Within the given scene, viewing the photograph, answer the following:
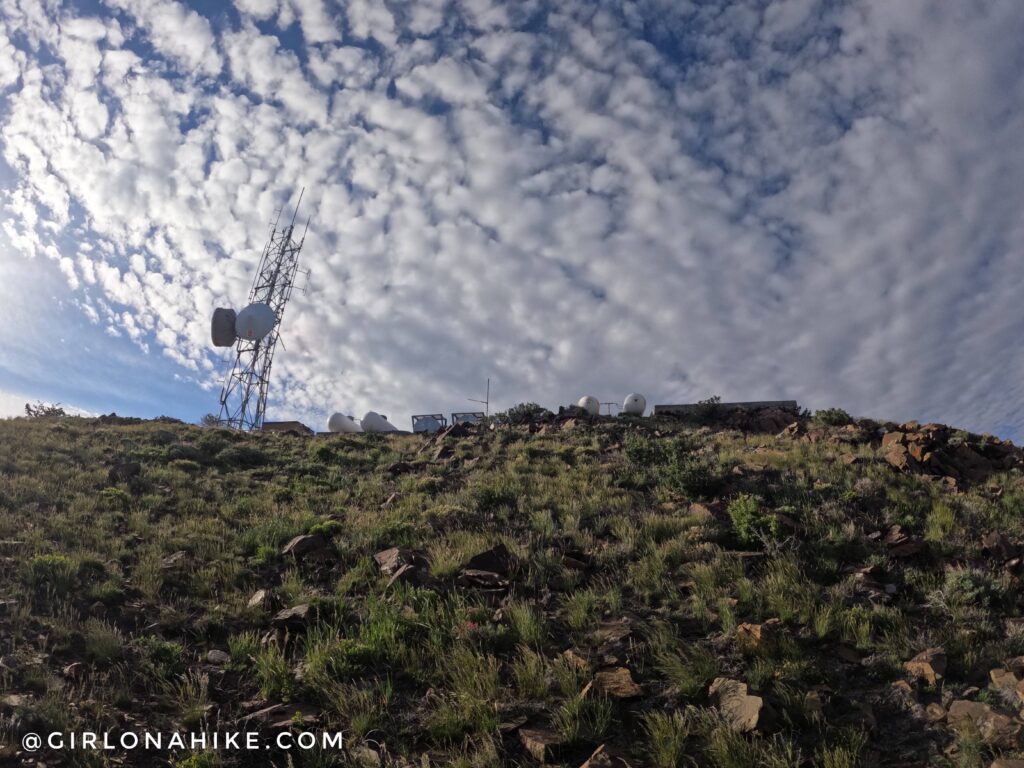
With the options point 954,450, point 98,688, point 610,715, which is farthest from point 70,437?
point 954,450

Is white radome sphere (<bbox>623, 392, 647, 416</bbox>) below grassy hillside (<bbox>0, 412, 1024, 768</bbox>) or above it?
above

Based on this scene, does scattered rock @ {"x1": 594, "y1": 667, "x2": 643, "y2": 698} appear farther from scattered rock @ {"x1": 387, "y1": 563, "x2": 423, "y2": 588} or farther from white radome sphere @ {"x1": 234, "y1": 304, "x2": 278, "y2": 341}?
white radome sphere @ {"x1": 234, "y1": 304, "x2": 278, "y2": 341}

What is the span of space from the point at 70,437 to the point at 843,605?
21.7m

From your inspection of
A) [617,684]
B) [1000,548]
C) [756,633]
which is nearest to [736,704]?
[617,684]

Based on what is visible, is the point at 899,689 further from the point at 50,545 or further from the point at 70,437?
the point at 70,437

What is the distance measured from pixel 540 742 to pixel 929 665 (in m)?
→ 3.62

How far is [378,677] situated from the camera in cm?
622

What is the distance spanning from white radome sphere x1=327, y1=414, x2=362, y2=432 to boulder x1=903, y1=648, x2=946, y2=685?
3104 cm

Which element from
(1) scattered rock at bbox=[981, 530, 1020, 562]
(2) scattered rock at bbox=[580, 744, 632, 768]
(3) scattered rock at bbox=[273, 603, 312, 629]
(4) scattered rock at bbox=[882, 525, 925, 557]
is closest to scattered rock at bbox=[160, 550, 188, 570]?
(3) scattered rock at bbox=[273, 603, 312, 629]

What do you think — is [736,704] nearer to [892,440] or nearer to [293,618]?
[293,618]

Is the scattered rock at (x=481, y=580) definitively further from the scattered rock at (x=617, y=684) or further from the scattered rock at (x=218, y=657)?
the scattered rock at (x=218, y=657)

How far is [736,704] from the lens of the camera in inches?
206

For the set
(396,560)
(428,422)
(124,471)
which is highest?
(428,422)

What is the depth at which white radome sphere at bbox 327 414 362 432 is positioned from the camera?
34.6 m
